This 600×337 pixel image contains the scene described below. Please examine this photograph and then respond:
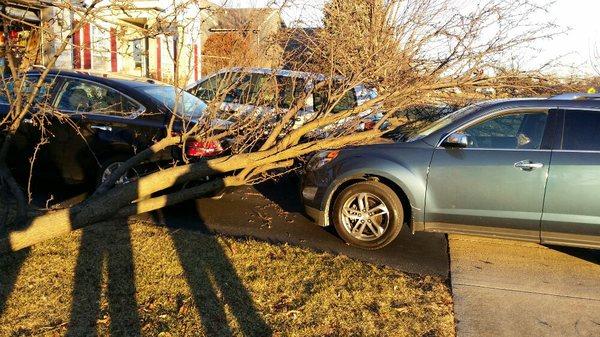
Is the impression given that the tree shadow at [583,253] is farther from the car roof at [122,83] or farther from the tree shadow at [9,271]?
the tree shadow at [9,271]

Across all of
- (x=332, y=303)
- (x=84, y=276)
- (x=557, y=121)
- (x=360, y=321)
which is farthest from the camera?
(x=557, y=121)

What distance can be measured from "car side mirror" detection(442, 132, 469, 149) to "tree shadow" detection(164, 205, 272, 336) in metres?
2.37

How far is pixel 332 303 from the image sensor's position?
413 cm

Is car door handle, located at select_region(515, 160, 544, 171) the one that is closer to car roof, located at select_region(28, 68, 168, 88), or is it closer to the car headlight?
the car headlight

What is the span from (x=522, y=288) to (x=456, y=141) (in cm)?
149

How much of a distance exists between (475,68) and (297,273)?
3.38 m

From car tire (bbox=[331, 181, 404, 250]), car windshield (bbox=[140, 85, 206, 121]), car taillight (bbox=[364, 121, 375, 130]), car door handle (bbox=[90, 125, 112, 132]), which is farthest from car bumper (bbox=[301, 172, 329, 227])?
car door handle (bbox=[90, 125, 112, 132])

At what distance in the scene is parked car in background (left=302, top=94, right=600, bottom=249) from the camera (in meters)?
5.07

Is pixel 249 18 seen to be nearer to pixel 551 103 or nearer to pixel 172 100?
pixel 172 100

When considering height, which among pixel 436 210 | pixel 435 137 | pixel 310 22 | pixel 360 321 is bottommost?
pixel 360 321

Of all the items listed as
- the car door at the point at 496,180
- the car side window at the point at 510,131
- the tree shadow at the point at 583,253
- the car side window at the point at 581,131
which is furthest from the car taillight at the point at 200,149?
the tree shadow at the point at 583,253

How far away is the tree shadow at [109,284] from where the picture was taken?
144 inches

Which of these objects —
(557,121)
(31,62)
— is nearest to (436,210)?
(557,121)

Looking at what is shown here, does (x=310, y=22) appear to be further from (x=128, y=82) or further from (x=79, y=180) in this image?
(x=79, y=180)
